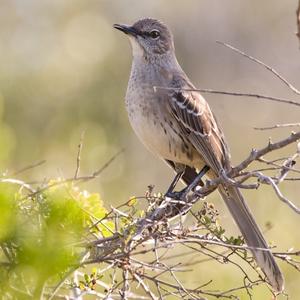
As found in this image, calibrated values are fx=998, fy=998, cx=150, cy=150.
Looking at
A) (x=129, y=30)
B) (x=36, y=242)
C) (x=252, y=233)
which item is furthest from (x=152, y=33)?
(x=36, y=242)

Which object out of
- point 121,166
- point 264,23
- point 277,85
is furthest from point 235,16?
point 121,166

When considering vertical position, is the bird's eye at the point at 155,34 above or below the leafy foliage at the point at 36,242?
above

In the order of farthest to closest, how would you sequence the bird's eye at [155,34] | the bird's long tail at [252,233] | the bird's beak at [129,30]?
1. the bird's eye at [155,34]
2. the bird's beak at [129,30]
3. the bird's long tail at [252,233]

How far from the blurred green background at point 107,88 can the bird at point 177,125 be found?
3.49 feet

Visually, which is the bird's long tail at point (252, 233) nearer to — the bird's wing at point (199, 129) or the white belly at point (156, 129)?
the bird's wing at point (199, 129)

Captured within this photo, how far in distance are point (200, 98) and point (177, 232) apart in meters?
2.31

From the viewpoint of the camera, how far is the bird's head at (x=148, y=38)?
7023 mm

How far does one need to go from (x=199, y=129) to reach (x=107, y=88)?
5.91 metres

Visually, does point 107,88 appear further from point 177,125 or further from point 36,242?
point 36,242

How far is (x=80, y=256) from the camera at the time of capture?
156 inches

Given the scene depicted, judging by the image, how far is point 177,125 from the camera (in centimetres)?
656

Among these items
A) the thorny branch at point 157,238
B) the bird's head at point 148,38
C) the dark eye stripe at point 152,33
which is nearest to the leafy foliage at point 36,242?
the thorny branch at point 157,238

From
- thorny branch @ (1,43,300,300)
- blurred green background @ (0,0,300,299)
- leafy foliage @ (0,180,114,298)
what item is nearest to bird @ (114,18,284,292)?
blurred green background @ (0,0,300,299)

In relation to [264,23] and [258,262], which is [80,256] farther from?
[264,23]
